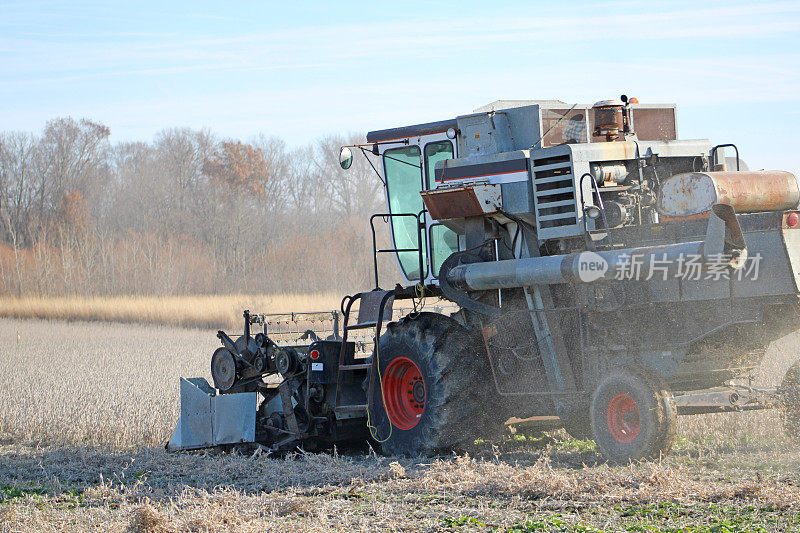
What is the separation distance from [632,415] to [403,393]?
95.9 inches

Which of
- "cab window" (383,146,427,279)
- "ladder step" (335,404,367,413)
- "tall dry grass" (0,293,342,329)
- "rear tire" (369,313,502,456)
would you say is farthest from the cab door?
"tall dry grass" (0,293,342,329)

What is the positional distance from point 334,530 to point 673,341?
3.25 meters

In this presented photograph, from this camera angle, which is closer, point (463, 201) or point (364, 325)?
point (463, 201)

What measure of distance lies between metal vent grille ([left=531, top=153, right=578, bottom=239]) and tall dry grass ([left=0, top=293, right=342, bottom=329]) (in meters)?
21.2

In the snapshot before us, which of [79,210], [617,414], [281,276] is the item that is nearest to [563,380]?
[617,414]

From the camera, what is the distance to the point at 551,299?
788 cm

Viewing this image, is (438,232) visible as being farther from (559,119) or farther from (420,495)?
(420,495)

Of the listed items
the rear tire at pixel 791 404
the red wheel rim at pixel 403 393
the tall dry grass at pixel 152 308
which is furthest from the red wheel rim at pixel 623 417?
the tall dry grass at pixel 152 308

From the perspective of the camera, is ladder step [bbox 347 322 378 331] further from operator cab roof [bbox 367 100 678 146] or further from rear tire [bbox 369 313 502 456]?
operator cab roof [bbox 367 100 678 146]

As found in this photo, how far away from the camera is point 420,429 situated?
325 inches

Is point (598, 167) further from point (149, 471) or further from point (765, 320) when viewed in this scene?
point (149, 471)

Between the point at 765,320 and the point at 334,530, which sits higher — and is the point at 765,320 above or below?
above

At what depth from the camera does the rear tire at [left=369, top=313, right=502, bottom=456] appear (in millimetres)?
8070

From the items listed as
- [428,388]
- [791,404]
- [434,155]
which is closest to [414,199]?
[434,155]
